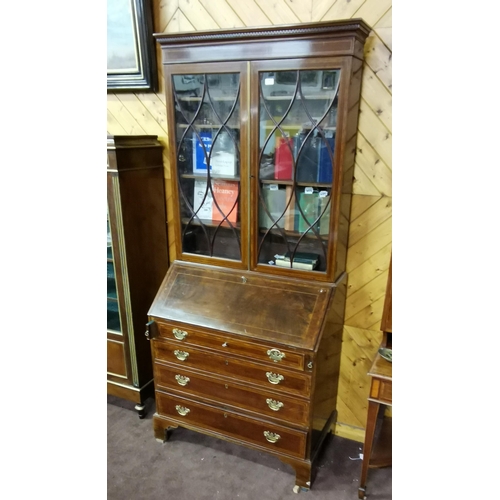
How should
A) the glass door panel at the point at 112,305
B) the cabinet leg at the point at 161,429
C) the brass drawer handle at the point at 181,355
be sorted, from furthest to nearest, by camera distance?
1. the glass door panel at the point at 112,305
2. the cabinet leg at the point at 161,429
3. the brass drawer handle at the point at 181,355

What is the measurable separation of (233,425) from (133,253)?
41.7 inches

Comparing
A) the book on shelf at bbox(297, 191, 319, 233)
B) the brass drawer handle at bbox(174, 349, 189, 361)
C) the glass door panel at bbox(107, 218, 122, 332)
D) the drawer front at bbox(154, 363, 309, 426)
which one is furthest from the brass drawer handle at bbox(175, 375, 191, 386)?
the book on shelf at bbox(297, 191, 319, 233)

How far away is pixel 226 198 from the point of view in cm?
194

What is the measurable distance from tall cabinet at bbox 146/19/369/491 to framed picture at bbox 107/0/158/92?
1.26 ft

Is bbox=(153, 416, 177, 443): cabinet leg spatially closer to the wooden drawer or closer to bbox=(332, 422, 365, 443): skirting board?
bbox=(332, 422, 365, 443): skirting board

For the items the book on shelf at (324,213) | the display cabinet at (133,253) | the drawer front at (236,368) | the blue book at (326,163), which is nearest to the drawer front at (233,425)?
the drawer front at (236,368)

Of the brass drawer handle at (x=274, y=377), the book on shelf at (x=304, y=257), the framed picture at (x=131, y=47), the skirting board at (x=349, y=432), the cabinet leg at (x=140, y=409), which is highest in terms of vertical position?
the framed picture at (x=131, y=47)

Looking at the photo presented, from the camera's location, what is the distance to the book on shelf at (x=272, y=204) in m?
1.83

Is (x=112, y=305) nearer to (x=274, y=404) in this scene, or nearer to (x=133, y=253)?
(x=133, y=253)

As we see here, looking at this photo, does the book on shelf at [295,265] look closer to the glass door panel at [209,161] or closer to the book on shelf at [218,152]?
the glass door panel at [209,161]

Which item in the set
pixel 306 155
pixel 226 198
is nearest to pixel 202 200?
pixel 226 198

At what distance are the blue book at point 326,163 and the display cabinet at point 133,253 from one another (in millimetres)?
997
